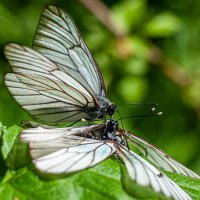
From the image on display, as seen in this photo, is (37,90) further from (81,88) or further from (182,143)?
(182,143)

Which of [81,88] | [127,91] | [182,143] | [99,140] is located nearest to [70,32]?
[81,88]

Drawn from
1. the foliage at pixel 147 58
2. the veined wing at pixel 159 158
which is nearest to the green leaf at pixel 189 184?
the veined wing at pixel 159 158

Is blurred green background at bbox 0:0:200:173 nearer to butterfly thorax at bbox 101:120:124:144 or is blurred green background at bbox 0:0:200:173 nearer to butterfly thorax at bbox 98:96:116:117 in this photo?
butterfly thorax at bbox 98:96:116:117

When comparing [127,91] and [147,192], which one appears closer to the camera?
[147,192]

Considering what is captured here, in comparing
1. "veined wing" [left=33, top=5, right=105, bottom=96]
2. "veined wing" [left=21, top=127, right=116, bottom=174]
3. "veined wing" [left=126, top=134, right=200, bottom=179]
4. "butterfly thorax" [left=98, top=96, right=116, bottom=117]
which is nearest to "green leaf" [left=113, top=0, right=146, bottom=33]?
"veined wing" [left=33, top=5, right=105, bottom=96]

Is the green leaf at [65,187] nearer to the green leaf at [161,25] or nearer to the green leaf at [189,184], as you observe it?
the green leaf at [189,184]
